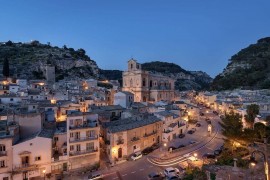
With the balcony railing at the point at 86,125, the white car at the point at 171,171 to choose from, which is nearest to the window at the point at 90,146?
the balcony railing at the point at 86,125

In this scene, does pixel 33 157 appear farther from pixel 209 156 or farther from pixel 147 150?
pixel 209 156

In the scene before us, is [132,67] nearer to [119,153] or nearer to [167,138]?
[167,138]

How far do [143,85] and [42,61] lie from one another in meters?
61.7

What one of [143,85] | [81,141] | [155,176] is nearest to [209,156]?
[155,176]

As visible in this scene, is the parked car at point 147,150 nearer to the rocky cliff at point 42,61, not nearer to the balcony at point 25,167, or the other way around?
the balcony at point 25,167

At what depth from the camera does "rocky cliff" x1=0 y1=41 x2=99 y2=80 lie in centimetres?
10775

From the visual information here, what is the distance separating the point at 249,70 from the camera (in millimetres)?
134000

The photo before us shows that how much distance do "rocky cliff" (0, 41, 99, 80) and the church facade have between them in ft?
141

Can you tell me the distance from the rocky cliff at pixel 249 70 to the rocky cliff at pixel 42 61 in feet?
262

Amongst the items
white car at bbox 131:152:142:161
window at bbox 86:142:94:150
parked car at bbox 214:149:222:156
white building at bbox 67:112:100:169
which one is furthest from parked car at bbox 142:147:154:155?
parked car at bbox 214:149:222:156

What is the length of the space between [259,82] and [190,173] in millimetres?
110118

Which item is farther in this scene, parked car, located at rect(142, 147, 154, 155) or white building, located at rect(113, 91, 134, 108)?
white building, located at rect(113, 91, 134, 108)

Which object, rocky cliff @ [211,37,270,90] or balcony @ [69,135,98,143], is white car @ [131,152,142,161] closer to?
balcony @ [69,135,98,143]

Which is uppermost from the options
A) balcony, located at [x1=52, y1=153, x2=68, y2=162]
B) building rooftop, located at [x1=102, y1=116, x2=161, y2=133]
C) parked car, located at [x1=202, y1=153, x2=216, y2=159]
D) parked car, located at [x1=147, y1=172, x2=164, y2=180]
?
building rooftop, located at [x1=102, y1=116, x2=161, y2=133]
